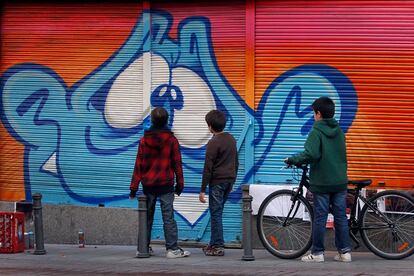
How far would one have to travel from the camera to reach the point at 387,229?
35.9 ft

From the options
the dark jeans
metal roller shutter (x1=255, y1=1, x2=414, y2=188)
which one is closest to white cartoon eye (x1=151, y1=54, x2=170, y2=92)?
metal roller shutter (x1=255, y1=1, x2=414, y2=188)

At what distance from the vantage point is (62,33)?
13.6 metres

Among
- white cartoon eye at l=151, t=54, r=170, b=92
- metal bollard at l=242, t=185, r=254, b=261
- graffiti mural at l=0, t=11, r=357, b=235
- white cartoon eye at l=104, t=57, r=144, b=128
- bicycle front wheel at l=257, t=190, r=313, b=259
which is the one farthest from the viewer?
white cartoon eye at l=104, t=57, r=144, b=128

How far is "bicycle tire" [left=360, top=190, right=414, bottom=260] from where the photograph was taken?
1084cm

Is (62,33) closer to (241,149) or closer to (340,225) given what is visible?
(241,149)

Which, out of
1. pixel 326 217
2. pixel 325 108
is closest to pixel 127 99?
pixel 325 108

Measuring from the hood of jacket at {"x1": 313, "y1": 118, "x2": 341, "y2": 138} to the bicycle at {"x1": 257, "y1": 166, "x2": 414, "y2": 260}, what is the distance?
0.68 m

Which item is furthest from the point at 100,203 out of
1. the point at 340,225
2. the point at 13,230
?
the point at 340,225

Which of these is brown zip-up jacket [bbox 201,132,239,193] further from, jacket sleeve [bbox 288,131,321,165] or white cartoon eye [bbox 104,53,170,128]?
white cartoon eye [bbox 104,53,170,128]

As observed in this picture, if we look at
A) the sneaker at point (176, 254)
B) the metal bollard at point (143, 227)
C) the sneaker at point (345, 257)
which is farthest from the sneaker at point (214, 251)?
the sneaker at point (345, 257)

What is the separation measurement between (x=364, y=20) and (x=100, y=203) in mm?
4912

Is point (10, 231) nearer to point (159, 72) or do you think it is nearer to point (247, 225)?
point (159, 72)

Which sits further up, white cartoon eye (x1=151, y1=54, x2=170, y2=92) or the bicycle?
white cartoon eye (x1=151, y1=54, x2=170, y2=92)

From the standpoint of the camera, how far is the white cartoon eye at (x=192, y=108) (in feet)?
42.2
